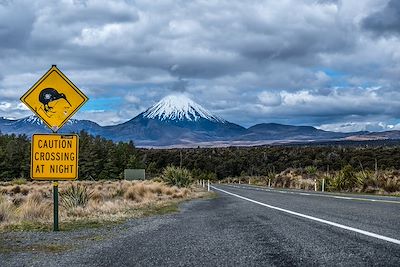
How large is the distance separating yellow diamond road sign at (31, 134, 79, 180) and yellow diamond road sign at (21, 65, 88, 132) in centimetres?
29

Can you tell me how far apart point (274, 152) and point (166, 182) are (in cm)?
7039

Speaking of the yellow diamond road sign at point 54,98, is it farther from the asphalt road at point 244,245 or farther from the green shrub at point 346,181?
the green shrub at point 346,181

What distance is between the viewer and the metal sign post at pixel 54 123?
31.4 ft

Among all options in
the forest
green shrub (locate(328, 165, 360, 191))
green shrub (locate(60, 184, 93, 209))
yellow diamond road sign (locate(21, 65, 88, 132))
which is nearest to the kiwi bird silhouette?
yellow diamond road sign (locate(21, 65, 88, 132))

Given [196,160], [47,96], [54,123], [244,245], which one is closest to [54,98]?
[47,96]

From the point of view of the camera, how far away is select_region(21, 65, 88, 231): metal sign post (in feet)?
31.4

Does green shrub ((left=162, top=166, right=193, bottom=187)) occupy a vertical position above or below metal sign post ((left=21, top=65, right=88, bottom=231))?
below

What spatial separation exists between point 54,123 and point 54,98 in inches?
20.6

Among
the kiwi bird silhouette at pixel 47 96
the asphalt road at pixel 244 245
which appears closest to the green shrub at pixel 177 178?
the asphalt road at pixel 244 245

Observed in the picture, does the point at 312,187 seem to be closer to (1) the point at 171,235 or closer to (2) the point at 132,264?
(1) the point at 171,235

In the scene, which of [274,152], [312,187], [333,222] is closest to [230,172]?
[274,152]

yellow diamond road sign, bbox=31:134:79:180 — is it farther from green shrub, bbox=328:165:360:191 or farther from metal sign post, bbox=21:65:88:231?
green shrub, bbox=328:165:360:191

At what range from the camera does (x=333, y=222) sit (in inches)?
372

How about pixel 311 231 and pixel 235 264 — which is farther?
pixel 311 231
